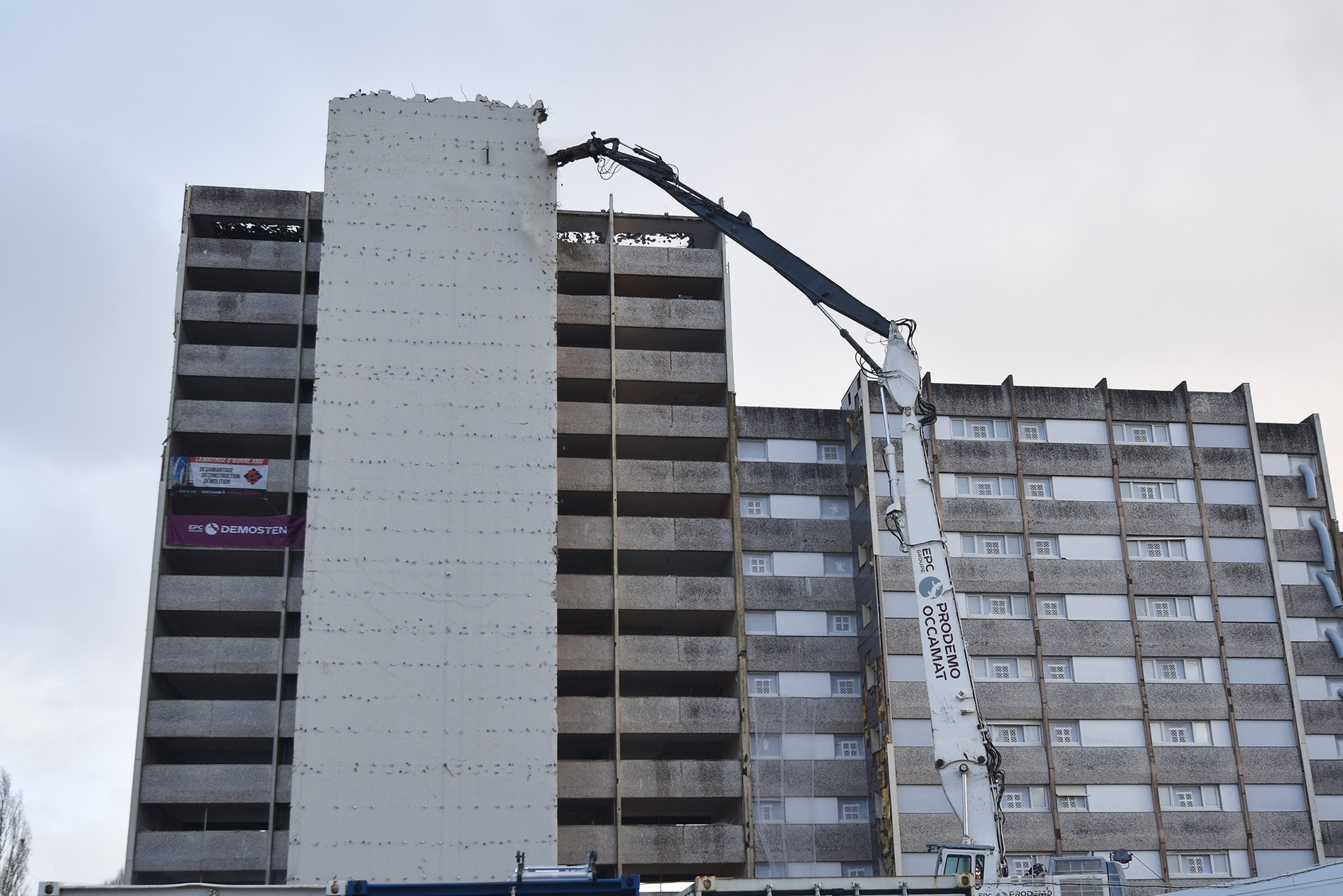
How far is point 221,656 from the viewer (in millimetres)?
57312

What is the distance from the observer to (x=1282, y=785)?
59781 millimetres

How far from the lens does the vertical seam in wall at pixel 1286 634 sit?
5919cm

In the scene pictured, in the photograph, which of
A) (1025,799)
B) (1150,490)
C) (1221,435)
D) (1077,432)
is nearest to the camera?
(1025,799)

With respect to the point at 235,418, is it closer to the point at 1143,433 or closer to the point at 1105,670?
the point at 1105,670

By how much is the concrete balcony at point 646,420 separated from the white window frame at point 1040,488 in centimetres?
1350

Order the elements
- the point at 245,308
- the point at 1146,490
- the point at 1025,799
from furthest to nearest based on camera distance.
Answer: the point at 1146,490, the point at 245,308, the point at 1025,799

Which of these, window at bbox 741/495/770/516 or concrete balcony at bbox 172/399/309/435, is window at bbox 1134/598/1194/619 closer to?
window at bbox 741/495/770/516

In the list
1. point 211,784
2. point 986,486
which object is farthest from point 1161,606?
point 211,784

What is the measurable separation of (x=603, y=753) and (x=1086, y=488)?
79.4 feet

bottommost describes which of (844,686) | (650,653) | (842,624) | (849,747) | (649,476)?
(849,747)

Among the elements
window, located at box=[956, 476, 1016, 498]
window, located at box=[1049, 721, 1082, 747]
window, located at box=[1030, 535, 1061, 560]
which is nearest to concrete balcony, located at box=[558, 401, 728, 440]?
window, located at box=[956, 476, 1016, 498]

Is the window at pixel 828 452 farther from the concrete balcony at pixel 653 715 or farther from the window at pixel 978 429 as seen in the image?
the concrete balcony at pixel 653 715

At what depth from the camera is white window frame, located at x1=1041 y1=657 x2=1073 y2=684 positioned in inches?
2362

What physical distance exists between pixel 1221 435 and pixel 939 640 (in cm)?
3182
